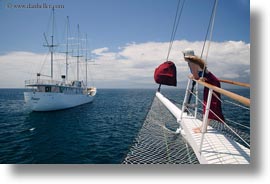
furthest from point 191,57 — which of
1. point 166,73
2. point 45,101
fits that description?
point 45,101

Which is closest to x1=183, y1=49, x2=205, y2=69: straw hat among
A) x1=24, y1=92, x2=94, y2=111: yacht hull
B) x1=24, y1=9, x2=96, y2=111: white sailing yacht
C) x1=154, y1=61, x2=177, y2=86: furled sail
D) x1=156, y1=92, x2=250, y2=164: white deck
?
x1=154, y1=61, x2=177, y2=86: furled sail

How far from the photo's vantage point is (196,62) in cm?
252

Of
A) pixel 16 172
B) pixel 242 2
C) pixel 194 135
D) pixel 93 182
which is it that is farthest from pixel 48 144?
pixel 242 2

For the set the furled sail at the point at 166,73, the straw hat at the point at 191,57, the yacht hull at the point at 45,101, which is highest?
the straw hat at the point at 191,57

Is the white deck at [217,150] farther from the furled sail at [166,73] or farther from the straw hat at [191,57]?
the straw hat at [191,57]

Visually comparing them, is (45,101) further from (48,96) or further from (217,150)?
(217,150)

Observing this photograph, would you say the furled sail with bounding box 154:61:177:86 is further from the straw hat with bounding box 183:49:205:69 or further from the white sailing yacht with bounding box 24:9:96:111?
the white sailing yacht with bounding box 24:9:96:111

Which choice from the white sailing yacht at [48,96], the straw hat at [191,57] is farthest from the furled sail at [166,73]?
the white sailing yacht at [48,96]

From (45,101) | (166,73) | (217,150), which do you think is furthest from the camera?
(45,101)

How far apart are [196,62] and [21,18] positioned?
295 centimetres

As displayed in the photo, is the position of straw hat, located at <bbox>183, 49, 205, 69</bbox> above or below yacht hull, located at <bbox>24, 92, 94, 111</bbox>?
above

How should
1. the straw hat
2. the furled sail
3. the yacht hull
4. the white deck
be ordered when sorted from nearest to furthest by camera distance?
the white deck, the straw hat, the furled sail, the yacht hull

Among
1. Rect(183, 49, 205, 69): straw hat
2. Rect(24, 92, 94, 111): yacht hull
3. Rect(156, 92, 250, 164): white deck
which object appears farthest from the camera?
Rect(24, 92, 94, 111): yacht hull

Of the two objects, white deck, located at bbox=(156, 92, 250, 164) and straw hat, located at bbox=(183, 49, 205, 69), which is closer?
white deck, located at bbox=(156, 92, 250, 164)
